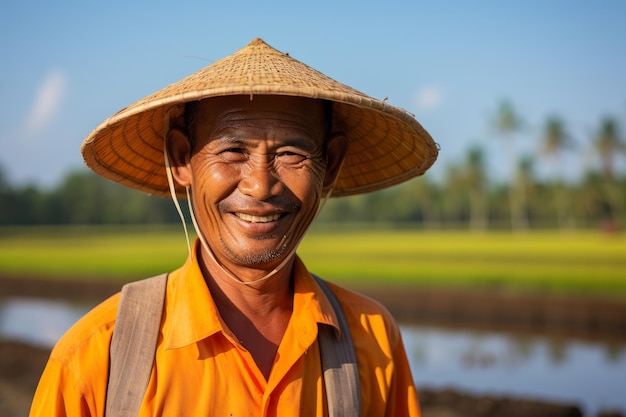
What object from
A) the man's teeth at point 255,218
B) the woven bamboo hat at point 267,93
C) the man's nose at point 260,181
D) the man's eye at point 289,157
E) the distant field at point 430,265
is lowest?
the distant field at point 430,265

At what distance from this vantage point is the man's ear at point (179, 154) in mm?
1802

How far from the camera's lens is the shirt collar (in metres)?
1.55

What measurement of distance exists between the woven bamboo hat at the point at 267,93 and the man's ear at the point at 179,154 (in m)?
0.06

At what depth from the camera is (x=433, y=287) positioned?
16.9m

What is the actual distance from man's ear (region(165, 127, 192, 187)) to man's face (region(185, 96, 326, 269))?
10 centimetres

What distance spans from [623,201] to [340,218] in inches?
1113

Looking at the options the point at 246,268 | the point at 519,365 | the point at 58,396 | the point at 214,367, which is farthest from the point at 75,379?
the point at 519,365

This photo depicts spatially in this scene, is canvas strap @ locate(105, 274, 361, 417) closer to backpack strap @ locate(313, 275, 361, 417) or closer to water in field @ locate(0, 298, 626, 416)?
backpack strap @ locate(313, 275, 361, 417)

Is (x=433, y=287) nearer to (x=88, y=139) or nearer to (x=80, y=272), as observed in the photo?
(x=80, y=272)

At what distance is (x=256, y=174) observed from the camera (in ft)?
5.29

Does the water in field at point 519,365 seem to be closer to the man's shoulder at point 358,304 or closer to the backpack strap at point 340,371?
the man's shoulder at point 358,304

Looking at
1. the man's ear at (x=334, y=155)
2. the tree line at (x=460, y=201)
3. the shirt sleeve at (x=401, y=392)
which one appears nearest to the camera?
the shirt sleeve at (x=401, y=392)

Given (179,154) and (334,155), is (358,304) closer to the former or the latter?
(334,155)

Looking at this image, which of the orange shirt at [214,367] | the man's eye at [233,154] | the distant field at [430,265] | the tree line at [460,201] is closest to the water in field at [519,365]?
the distant field at [430,265]
